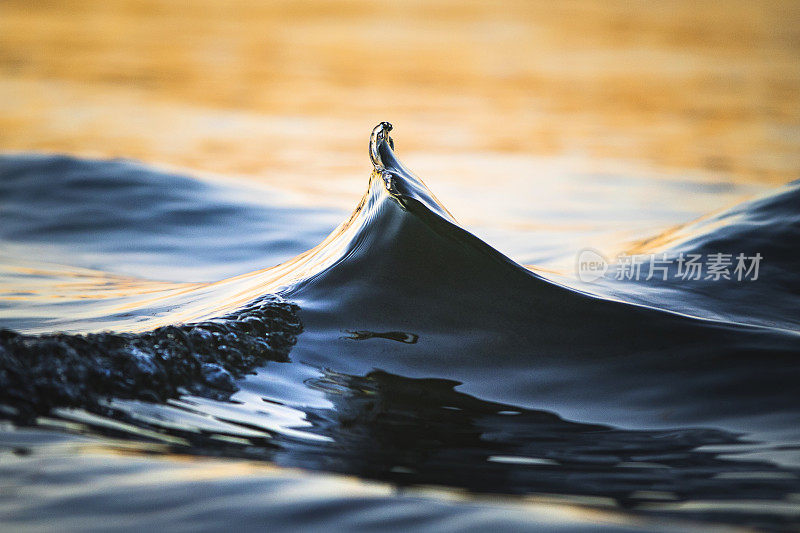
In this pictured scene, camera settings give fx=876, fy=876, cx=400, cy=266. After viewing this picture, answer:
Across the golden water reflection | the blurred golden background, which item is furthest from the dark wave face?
the blurred golden background

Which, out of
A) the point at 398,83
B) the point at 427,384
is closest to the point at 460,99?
the point at 398,83

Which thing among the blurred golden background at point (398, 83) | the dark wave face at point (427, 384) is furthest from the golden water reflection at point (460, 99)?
the dark wave face at point (427, 384)

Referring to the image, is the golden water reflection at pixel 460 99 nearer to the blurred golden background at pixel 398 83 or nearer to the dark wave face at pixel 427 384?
the blurred golden background at pixel 398 83

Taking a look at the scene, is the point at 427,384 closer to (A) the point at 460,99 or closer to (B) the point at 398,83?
(A) the point at 460,99

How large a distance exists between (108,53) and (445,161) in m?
4.79

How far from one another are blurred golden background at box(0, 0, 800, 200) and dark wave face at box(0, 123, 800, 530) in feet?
9.82

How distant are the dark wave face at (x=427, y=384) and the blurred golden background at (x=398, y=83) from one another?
9.82 ft

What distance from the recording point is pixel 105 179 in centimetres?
493

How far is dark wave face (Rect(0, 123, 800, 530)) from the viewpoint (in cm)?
145

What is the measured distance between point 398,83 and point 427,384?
22.3 ft

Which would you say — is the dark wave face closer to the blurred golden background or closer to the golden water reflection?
the golden water reflection

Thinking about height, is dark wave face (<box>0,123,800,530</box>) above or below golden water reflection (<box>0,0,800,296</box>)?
below

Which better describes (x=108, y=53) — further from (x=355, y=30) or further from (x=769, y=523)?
(x=769, y=523)

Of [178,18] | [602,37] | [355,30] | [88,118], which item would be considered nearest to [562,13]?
[602,37]
